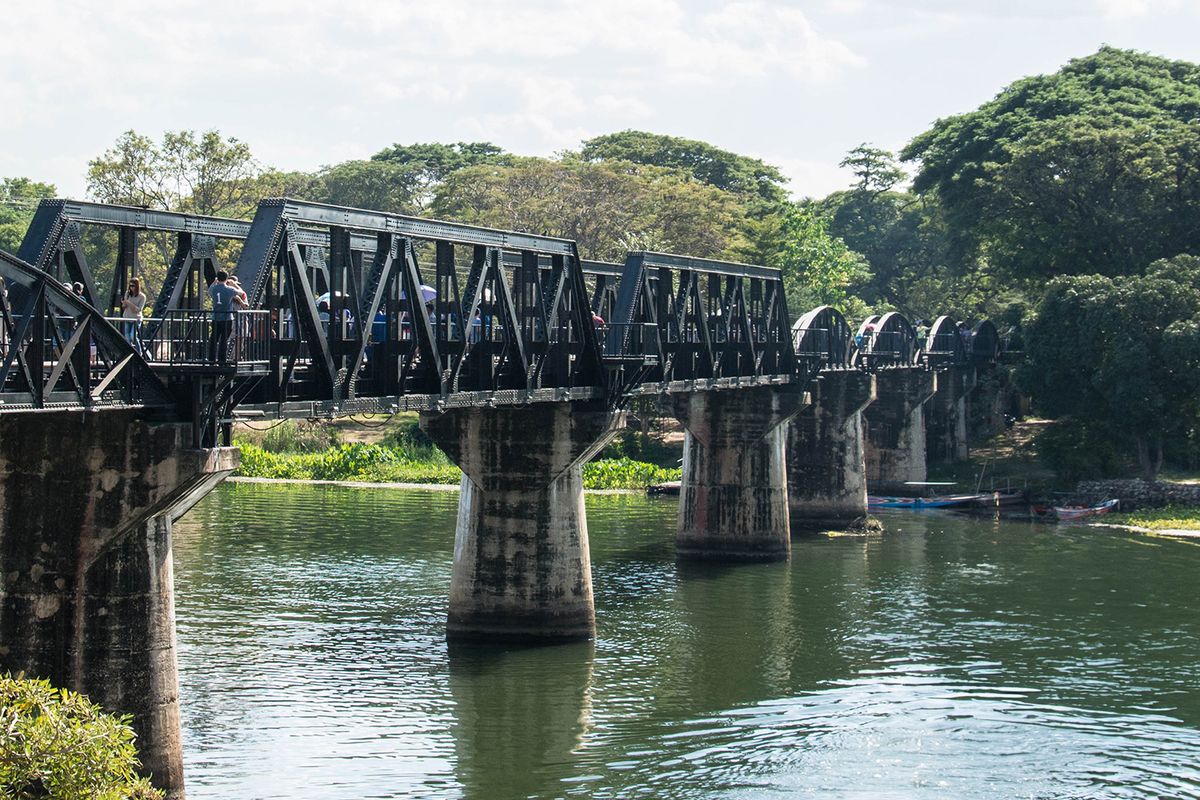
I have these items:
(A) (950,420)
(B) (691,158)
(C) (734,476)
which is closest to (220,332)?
(C) (734,476)

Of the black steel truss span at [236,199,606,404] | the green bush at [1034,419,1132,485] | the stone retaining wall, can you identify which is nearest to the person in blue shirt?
the black steel truss span at [236,199,606,404]

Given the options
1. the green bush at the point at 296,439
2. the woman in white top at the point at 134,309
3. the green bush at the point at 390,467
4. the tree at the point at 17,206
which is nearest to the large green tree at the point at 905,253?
the green bush at the point at 390,467

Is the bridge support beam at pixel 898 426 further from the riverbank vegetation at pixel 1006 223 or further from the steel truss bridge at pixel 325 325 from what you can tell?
the steel truss bridge at pixel 325 325

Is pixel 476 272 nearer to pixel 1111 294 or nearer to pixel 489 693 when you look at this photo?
pixel 489 693

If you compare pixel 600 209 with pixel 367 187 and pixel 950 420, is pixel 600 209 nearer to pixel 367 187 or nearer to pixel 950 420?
pixel 950 420

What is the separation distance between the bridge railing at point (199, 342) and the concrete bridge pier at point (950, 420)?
7117 cm

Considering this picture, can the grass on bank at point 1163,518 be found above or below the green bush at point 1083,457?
below

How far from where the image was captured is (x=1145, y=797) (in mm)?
30938

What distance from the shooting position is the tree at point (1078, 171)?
88.1 m

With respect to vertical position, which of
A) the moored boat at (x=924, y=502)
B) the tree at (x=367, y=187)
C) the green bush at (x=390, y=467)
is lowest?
the moored boat at (x=924, y=502)

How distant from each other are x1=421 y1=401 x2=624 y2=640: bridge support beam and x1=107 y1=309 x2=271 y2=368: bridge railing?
15.9 meters

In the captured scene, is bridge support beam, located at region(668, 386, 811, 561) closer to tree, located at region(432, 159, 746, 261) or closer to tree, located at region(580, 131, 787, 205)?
tree, located at region(432, 159, 746, 261)

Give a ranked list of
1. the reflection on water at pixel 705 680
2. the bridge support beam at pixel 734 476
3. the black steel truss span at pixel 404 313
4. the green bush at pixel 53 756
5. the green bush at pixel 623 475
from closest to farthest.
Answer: the green bush at pixel 53 756 < the black steel truss span at pixel 404 313 < the reflection on water at pixel 705 680 < the bridge support beam at pixel 734 476 < the green bush at pixel 623 475

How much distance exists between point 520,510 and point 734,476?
21118mm
